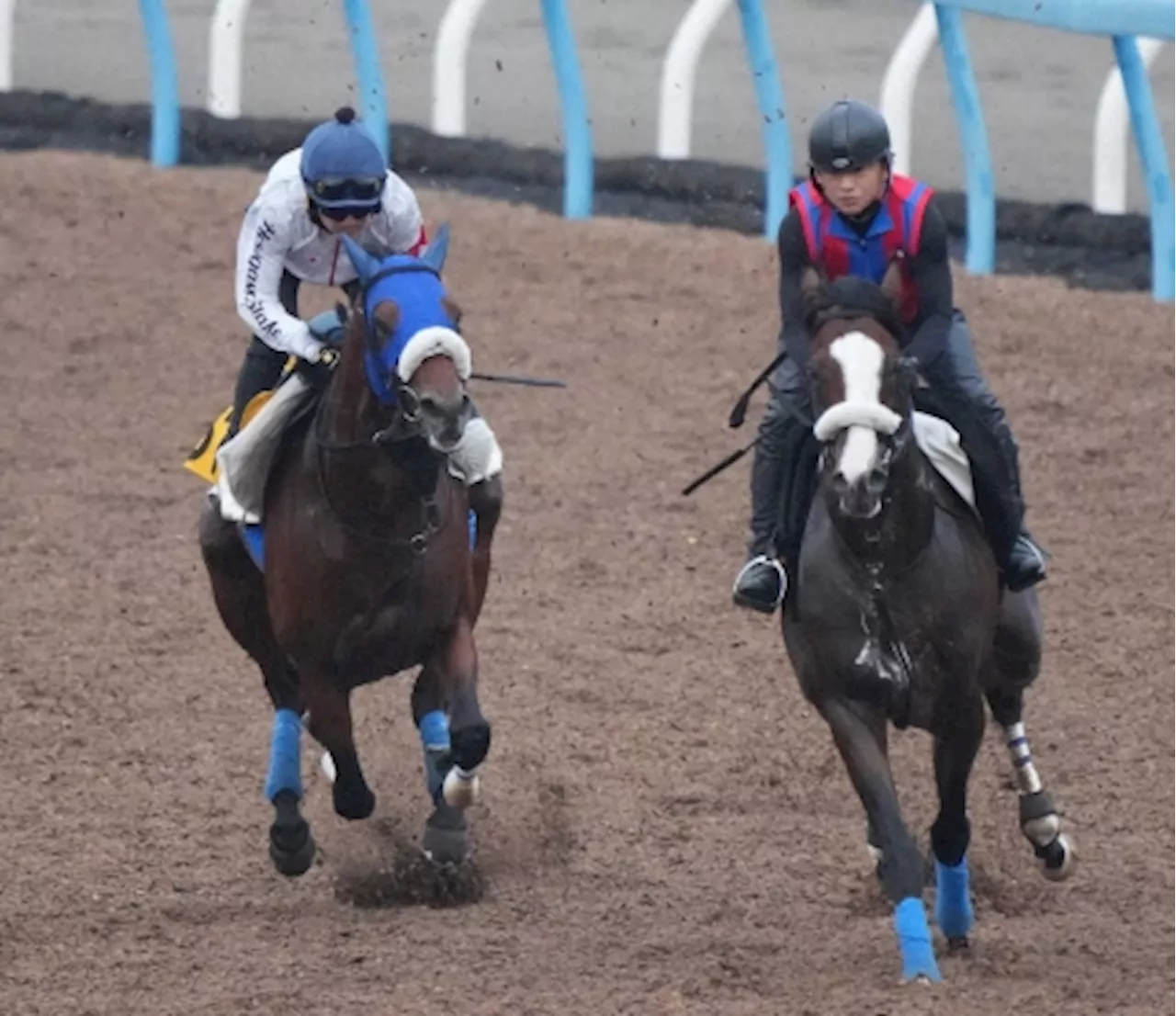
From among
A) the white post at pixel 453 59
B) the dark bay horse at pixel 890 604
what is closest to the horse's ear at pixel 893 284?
the dark bay horse at pixel 890 604

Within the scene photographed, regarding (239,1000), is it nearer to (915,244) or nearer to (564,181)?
(915,244)

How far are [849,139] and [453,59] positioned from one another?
7.51 metres

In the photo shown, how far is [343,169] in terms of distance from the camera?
24.8 ft

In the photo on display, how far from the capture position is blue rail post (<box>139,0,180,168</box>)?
14.8m

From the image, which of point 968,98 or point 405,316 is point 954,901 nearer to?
point 405,316

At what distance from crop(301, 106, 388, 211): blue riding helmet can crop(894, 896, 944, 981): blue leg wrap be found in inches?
98.0

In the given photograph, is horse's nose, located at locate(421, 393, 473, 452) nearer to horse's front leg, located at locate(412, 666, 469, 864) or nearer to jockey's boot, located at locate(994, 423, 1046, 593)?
horse's front leg, located at locate(412, 666, 469, 864)

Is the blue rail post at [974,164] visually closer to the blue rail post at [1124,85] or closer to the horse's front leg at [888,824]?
the blue rail post at [1124,85]

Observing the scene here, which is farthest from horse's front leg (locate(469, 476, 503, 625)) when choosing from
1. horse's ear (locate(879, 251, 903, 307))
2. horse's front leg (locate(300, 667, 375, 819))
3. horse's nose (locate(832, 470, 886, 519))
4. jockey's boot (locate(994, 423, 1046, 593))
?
horse's nose (locate(832, 470, 886, 519))

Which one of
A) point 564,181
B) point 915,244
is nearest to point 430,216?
point 564,181

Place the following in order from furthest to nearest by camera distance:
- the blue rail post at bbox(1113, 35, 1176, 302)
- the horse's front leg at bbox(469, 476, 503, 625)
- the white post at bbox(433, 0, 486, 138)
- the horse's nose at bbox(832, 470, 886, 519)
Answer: the white post at bbox(433, 0, 486, 138), the blue rail post at bbox(1113, 35, 1176, 302), the horse's front leg at bbox(469, 476, 503, 625), the horse's nose at bbox(832, 470, 886, 519)

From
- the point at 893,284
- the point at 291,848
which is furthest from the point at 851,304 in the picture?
the point at 291,848

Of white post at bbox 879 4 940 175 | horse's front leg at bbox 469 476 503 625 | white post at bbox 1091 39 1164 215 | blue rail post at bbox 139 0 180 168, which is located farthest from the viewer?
blue rail post at bbox 139 0 180 168

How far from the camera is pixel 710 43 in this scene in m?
18.2
